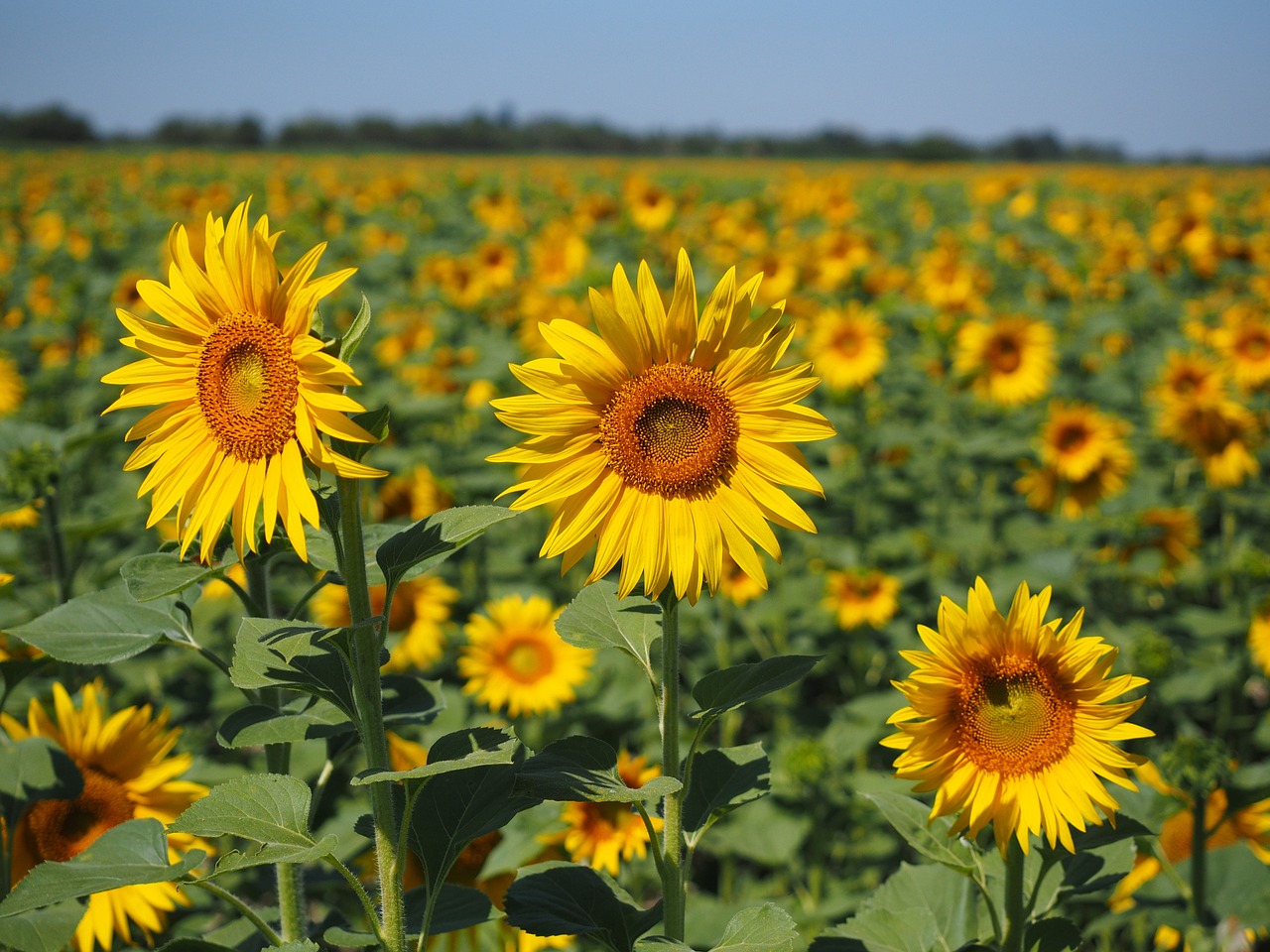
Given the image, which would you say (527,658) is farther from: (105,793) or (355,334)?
(355,334)

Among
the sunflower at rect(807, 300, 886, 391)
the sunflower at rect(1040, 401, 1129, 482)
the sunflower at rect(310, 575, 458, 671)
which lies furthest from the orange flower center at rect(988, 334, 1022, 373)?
the sunflower at rect(310, 575, 458, 671)

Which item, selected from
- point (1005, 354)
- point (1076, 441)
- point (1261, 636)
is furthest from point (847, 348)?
point (1261, 636)

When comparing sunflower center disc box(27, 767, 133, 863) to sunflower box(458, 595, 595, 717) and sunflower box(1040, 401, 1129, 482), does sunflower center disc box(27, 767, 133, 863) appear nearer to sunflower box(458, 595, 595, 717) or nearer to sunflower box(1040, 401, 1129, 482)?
sunflower box(458, 595, 595, 717)

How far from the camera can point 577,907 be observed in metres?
1.59

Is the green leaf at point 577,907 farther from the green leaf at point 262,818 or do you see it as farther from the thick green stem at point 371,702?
the green leaf at point 262,818

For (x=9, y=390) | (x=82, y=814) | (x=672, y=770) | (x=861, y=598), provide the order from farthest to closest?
(x=9, y=390) → (x=861, y=598) → (x=82, y=814) → (x=672, y=770)

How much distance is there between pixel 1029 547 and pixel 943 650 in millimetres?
3898

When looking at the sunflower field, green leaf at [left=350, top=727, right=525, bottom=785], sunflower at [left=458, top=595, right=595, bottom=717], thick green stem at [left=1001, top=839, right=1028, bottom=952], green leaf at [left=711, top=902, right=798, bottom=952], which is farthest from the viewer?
sunflower at [left=458, top=595, right=595, bottom=717]

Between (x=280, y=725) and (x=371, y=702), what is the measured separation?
22 centimetres

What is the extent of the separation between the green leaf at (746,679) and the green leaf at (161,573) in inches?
29.6

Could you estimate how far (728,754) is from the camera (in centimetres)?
181

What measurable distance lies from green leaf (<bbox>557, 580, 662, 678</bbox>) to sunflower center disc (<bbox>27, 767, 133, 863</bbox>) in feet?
3.89

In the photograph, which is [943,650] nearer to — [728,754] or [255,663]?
[728,754]

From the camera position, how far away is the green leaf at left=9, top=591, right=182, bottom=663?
5.43ft
